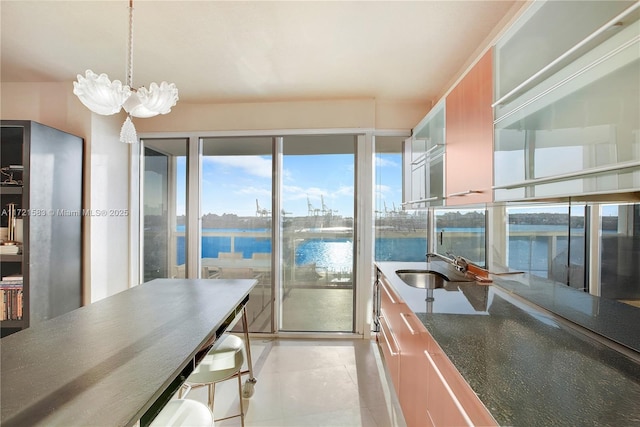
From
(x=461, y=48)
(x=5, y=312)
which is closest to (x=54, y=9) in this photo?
(x=5, y=312)

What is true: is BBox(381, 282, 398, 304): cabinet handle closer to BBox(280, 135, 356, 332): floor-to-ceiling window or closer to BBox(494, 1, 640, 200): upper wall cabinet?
BBox(280, 135, 356, 332): floor-to-ceiling window

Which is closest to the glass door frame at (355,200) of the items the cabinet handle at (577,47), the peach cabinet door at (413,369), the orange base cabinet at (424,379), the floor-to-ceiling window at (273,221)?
the floor-to-ceiling window at (273,221)

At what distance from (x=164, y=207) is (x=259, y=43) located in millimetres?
2292

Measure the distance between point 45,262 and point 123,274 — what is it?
2.94 ft

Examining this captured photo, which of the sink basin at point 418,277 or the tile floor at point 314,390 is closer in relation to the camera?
the tile floor at point 314,390

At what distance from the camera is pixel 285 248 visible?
10.5 feet

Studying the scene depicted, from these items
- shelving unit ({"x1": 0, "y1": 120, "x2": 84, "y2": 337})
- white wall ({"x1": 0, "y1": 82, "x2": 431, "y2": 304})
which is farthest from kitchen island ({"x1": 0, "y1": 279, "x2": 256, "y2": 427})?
white wall ({"x1": 0, "y1": 82, "x2": 431, "y2": 304})

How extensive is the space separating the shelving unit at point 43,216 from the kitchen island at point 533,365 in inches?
119

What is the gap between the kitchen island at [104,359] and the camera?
73 centimetres

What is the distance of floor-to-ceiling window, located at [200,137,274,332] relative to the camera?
3195 mm

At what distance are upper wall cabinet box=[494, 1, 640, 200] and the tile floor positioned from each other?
175 centimetres

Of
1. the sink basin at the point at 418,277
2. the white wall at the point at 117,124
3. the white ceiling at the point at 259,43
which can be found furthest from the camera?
the white wall at the point at 117,124

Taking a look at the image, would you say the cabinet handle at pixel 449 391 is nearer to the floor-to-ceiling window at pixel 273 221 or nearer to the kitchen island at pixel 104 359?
the kitchen island at pixel 104 359

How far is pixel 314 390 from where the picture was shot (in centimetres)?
216
